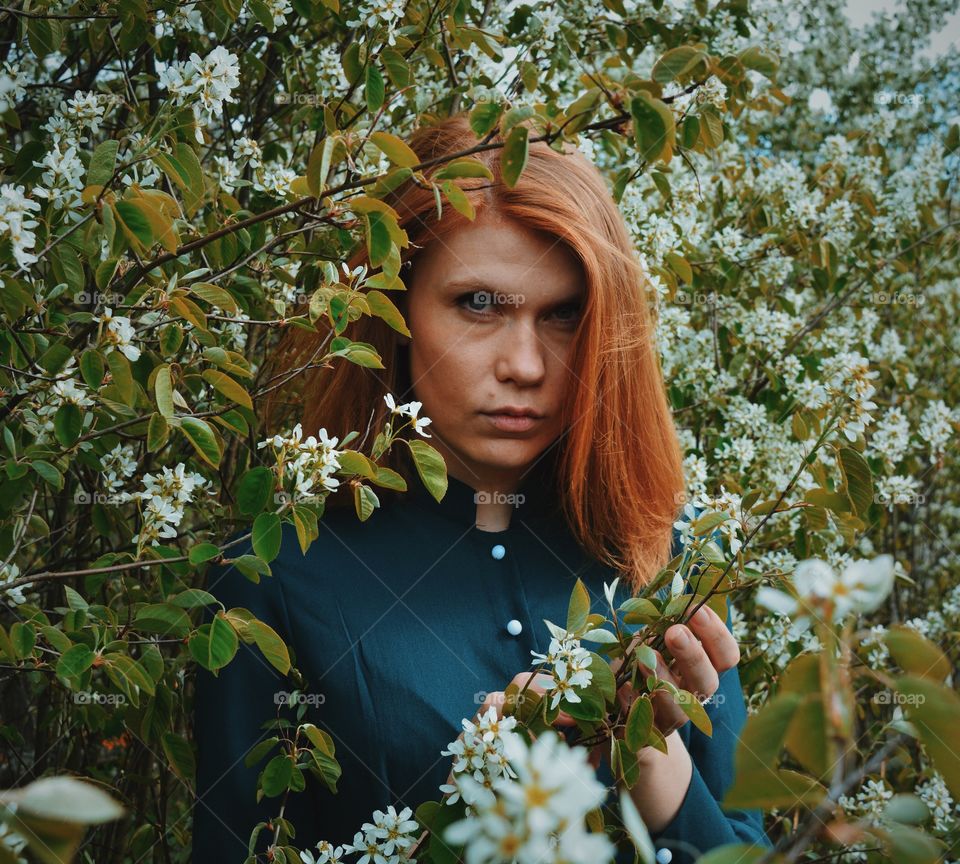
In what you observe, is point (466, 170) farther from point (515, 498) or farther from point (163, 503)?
point (515, 498)

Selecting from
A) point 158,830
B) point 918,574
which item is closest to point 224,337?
point 158,830

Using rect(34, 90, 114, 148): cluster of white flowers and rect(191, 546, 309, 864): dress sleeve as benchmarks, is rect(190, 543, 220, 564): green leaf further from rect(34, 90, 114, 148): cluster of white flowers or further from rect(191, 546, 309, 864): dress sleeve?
rect(34, 90, 114, 148): cluster of white flowers

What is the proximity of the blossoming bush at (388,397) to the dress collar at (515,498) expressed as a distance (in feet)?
0.39

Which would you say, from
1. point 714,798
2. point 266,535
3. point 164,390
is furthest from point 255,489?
point 714,798

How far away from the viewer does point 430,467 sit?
1.20 m

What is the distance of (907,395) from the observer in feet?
9.46

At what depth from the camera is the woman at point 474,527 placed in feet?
4.78

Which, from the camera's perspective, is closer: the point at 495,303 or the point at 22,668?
the point at 22,668

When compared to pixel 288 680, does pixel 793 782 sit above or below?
above

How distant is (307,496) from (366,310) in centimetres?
27

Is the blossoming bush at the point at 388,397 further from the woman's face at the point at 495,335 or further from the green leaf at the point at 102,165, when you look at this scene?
the woman's face at the point at 495,335

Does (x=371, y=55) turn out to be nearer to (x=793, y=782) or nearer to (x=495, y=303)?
(x=495, y=303)

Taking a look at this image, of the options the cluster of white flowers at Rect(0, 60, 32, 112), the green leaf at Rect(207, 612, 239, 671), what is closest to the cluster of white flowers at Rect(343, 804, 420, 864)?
the green leaf at Rect(207, 612, 239, 671)

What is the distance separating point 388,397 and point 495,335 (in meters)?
0.34
